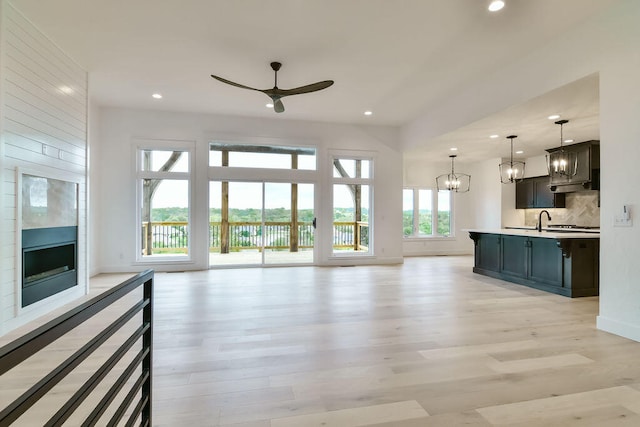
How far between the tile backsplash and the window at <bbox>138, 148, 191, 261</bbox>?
349 inches

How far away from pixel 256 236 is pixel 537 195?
715cm

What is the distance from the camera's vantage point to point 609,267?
3.10 metres

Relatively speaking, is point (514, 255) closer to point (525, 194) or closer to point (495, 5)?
point (525, 194)

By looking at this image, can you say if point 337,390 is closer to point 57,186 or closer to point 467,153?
point 57,186

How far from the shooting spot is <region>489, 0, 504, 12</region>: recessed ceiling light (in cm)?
293

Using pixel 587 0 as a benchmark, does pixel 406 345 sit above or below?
below

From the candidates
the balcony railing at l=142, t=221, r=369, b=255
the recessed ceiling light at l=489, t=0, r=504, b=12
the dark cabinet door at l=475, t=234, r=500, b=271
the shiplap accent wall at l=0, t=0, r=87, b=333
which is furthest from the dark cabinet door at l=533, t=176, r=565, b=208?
the shiplap accent wall at l=0, t=0, r=87, b=333

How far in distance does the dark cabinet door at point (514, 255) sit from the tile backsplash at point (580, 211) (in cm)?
317

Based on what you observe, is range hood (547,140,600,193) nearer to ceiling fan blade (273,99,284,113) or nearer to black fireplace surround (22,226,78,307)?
ceiling fan blade (273,99,284,113)

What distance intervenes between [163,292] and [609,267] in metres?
5.40

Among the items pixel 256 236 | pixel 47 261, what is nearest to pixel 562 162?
pixel 256 236

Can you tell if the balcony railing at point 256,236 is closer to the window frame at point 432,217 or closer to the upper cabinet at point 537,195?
the window frame at point 432,217

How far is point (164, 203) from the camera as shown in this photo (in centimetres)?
646

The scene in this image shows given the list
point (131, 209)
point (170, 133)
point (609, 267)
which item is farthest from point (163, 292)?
point (609, 267)
